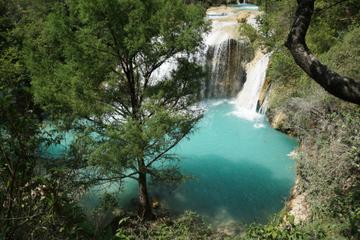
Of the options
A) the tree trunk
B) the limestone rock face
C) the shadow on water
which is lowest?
the shadow on water

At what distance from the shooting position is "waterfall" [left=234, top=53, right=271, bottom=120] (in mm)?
15836

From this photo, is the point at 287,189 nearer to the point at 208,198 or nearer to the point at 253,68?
the point at 208,198

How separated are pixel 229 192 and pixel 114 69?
17.3 ft

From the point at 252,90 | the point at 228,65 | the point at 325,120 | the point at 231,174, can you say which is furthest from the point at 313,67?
the point at 228,65

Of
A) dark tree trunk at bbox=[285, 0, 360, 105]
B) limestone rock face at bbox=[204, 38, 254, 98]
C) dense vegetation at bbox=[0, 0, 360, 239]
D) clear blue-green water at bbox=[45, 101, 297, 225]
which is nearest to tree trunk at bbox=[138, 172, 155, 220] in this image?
dense vegetation at bbox=[0, 0, 360, 239]

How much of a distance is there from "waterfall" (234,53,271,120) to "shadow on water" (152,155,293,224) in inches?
154

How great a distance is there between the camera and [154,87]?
8.19 meters

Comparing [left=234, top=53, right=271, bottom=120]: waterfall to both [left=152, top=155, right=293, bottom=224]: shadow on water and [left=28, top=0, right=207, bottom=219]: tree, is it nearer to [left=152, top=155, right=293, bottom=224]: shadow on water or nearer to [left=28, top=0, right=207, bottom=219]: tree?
[left=152, top=155, right=293, bottom=224]: shadow on water

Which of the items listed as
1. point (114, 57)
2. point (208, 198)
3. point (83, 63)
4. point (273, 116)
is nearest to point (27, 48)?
point (83, 63)

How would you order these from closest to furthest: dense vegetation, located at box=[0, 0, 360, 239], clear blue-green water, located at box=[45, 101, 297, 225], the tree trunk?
1. dense vegetation, located at box=[0, 0, 360, 239]
2. the tree trunk
3. clear blue-green water, located at box=[45, 101, 297, 225]

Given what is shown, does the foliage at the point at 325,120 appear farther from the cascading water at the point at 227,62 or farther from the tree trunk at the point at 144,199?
the tree trunk at the point at 144,199

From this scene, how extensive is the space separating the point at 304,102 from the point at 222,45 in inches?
379

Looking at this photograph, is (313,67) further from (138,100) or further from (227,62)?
(227,62)

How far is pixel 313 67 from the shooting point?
10.1 feet
